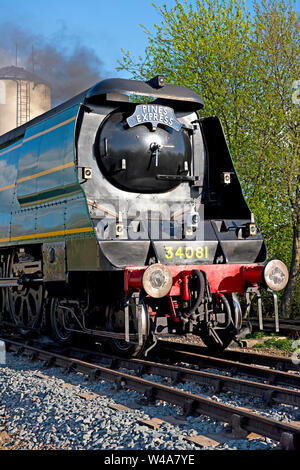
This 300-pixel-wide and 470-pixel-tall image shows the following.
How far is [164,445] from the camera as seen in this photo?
395 centimetres

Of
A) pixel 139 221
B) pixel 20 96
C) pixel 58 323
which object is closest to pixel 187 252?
pixel 139 221

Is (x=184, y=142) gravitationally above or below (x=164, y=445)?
above

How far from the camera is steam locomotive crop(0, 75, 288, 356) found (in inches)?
260

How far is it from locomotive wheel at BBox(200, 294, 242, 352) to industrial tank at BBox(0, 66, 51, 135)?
32.8 m

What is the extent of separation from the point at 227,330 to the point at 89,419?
308 cm

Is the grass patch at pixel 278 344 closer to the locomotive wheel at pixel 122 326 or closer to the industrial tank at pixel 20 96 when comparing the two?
the locomotive wheel at pixel 122 326

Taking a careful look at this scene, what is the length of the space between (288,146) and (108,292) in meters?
7.44

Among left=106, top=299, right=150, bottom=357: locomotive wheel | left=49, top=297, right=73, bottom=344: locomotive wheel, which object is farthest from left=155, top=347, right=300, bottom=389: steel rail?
left=49, top=297, right=73, bottom=344: locomotive wheel

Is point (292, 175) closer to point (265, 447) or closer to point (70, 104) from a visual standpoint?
point (70, 104)

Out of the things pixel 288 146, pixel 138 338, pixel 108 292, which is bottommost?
pixel 138 338

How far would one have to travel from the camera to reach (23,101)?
3834cm

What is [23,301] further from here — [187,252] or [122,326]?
[187,252]

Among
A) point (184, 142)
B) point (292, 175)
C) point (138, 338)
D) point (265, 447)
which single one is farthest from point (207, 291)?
point (292, 175)
